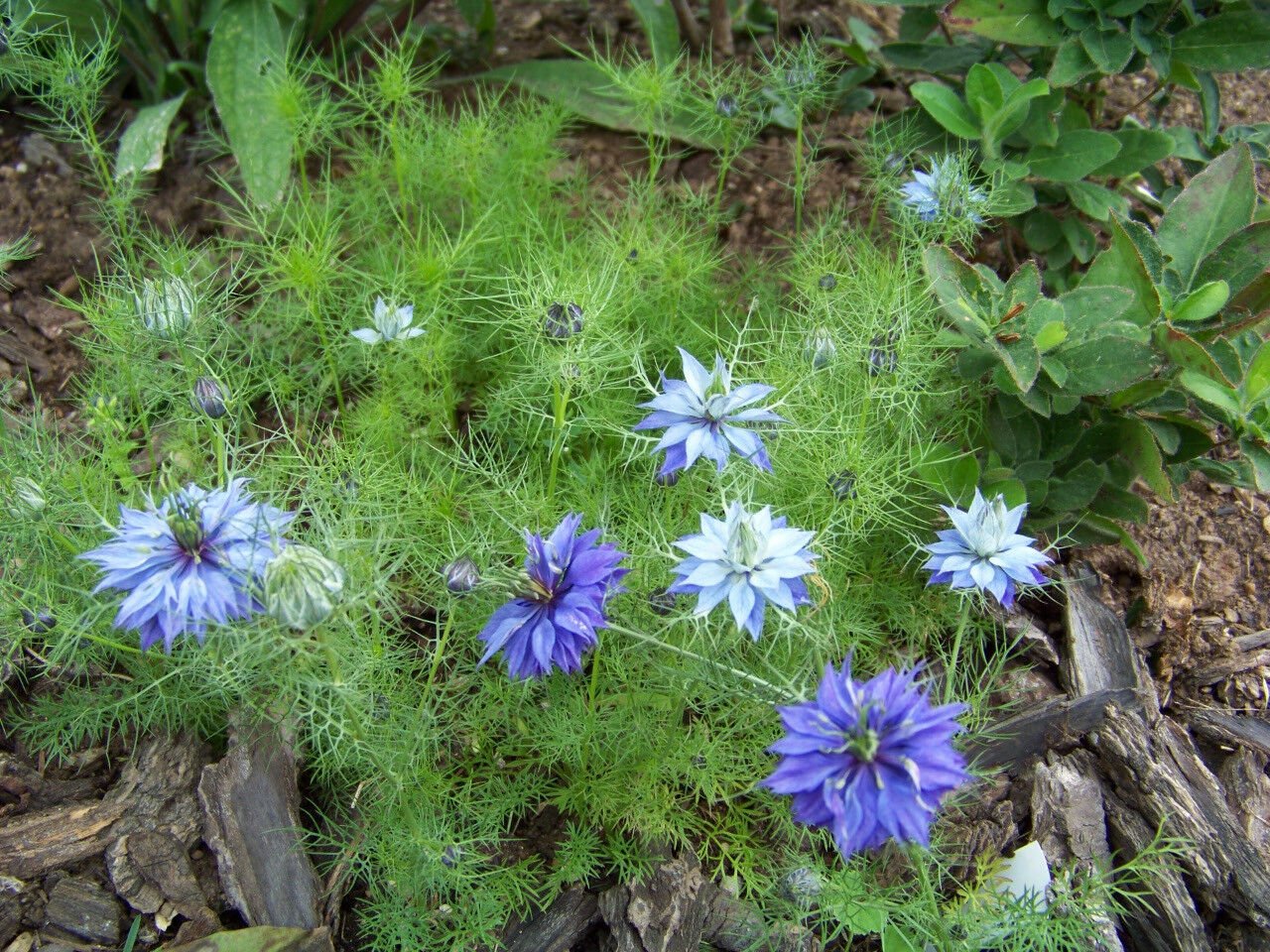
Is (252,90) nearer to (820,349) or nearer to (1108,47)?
→ (820,349)

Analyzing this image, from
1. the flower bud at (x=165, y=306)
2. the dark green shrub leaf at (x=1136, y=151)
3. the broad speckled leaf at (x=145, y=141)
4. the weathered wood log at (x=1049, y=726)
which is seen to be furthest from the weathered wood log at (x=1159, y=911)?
the broad speckled leaf at (x=145, y=141)

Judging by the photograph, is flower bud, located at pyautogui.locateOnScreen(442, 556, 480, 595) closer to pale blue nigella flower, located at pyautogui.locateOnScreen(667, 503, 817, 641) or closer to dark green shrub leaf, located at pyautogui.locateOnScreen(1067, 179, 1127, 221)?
pale blue nigella flower, located at pyautogui.locateOnScreen(667, 503, 817, 641)

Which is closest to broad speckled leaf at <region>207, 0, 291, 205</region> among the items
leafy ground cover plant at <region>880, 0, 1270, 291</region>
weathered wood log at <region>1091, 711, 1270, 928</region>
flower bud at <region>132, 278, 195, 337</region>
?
flower bud at <region>132, 278, 195, 337</region>

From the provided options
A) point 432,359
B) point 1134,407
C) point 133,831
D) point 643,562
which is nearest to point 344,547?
point 643,562

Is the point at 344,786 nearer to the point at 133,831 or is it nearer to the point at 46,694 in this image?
the point at 133,831

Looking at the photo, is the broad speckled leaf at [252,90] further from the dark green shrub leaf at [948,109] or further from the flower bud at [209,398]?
the dark green shrub leaf at [948,109]

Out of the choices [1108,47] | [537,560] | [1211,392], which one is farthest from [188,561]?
[1108,47]
